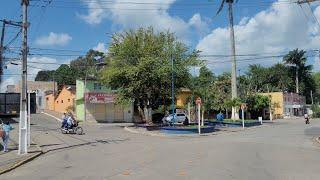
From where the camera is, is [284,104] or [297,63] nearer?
[284,104]

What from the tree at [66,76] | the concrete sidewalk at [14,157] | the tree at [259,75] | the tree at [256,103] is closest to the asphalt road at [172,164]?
the concrete sidewalk at [14,157]

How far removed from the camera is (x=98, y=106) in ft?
200

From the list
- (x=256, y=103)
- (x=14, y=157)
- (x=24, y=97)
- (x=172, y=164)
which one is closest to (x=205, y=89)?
(x=256, y=103)

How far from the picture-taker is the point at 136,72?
47.8 m

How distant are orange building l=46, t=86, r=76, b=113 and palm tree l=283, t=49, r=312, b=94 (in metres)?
53.2

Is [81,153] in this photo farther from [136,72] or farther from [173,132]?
[136,72]

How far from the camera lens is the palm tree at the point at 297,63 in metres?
112

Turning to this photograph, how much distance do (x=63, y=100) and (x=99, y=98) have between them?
1646 centimetres

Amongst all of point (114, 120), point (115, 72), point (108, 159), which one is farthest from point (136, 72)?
point (108, 159)

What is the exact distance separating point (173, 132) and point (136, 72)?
9.33 metres

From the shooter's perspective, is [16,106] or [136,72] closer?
[136,72]

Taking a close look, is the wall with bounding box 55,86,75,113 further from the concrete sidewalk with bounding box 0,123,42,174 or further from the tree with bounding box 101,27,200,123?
the concrete sidewalk with bounding box 0,123,42,174

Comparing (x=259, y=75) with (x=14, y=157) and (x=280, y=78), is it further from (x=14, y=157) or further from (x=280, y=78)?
(x=14, y=157)

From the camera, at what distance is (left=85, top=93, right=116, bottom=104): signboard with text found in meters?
59.7
